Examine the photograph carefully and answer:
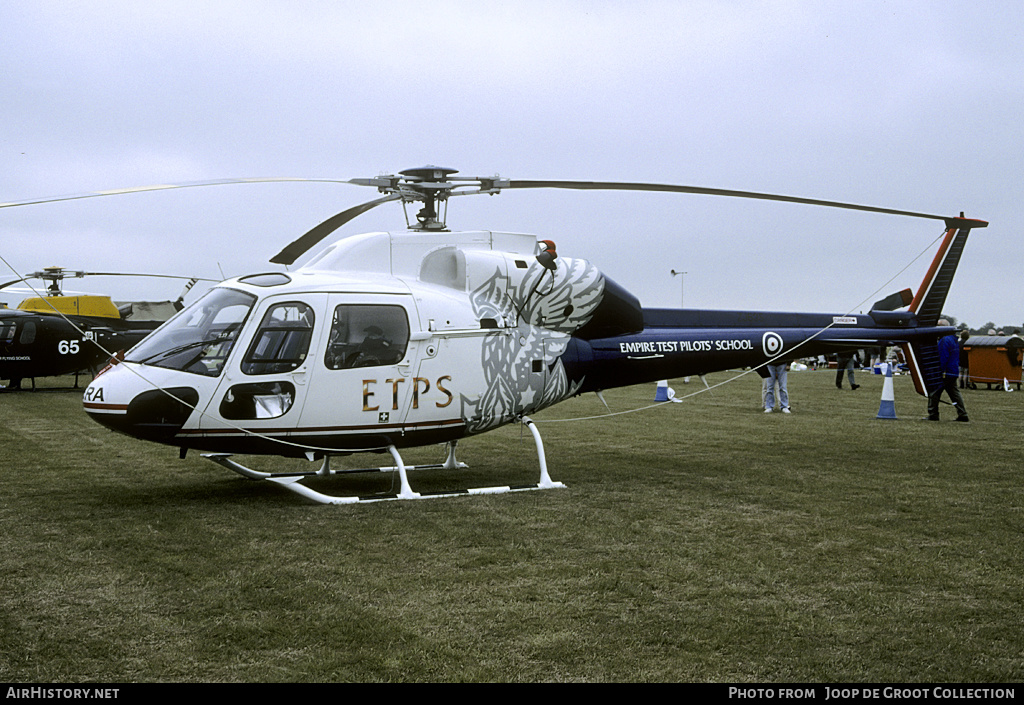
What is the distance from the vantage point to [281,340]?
7.84 meters

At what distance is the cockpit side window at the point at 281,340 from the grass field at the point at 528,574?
128cm

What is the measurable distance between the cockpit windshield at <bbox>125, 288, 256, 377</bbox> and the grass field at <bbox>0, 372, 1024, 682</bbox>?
1.30m

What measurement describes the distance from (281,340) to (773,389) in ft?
42.2

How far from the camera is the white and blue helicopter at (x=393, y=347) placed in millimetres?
7711

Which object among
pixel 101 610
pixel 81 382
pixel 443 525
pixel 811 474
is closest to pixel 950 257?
pixel 811 474

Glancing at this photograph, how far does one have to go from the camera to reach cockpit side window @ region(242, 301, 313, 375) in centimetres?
775

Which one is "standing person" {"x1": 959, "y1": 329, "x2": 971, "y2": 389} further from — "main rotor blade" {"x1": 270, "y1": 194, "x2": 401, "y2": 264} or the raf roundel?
"main rotor blade" {"x1": 270, "y1": 194, "x2": 401, "y2": 264}

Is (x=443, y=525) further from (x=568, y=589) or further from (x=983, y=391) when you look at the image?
(x=983, y=391)

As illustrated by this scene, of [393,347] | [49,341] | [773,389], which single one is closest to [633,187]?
[393,347]

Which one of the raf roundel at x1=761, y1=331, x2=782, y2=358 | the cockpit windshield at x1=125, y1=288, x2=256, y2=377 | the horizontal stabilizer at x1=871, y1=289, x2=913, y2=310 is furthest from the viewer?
the horizontal stabilizer at x1=871, y1=289, x2=913, y2=310

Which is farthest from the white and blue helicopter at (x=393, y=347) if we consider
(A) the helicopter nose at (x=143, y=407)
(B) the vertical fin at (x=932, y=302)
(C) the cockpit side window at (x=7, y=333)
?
(C) the cockpit side window at (x=7, y=333)

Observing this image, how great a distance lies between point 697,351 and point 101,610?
7.16 meters

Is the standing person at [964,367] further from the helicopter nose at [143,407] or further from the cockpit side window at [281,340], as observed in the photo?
the helicopter nose at [143,407]

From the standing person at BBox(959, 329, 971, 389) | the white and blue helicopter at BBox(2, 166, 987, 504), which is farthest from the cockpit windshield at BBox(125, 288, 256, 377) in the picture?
the standing person at BBox(959, 329, 971, 389)
